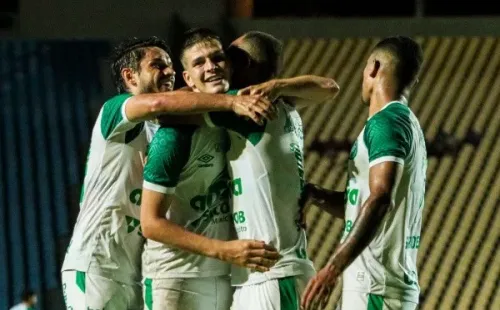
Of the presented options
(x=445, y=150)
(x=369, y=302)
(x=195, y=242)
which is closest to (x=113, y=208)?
(x=195, y=242)

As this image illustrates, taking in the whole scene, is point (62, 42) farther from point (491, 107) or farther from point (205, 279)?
point (205, 279)

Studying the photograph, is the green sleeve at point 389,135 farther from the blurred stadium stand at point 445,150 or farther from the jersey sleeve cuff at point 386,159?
the blurred stadium stand at point 445,150

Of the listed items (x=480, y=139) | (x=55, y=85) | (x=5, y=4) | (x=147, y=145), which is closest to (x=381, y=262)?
(x=147, y=145)

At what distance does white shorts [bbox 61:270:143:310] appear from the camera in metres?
4.68

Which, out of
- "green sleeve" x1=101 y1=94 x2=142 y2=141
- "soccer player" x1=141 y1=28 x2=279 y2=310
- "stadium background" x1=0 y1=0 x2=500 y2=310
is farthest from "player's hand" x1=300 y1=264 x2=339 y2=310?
"stadium background" x1=0 y1=0 x2=500 y2=310

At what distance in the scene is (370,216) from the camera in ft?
12.1

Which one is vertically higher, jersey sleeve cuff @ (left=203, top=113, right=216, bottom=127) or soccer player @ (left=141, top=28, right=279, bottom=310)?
jersey sleeve cuff @ (left=203, top=113, right=216, bottom=127)

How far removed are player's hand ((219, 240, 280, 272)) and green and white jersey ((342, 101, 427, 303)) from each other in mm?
277

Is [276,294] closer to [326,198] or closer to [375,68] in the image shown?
[326,198]

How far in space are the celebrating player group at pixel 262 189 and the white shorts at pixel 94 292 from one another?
0.97ft

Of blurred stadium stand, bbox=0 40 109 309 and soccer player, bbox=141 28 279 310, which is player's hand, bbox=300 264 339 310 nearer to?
soccer player, bbox=141 28 279 310

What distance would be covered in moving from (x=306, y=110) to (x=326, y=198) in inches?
270

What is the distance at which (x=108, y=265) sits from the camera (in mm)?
4711

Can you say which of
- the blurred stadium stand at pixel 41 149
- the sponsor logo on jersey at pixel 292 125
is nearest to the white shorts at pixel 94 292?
the sponsor logo on jersey at pixel 292 125
